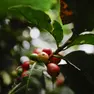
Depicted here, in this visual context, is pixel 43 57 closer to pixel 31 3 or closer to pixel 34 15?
pixel 34 15

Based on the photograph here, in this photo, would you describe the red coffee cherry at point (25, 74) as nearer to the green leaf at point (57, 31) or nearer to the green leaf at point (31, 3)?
the green leaf at point (57, 31)

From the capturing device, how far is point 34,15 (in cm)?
138

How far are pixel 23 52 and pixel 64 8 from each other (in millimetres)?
1214

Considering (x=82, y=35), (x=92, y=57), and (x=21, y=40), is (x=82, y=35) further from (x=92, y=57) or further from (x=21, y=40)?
(x=21, y=40)

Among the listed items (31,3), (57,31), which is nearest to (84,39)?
(57,31)


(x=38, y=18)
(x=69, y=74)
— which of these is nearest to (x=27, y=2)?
(x=38, y=18)

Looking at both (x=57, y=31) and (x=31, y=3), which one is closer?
(x=57, y=31)

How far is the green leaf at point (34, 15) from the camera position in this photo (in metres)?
1.34

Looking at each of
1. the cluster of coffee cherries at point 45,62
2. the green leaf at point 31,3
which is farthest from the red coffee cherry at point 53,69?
the green leaf at point 31,3

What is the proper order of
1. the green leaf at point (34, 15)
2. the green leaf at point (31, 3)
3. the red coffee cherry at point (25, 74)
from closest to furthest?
the green leaf at point (34, 15), the red coffee cherry at point (25, 74), the green leaf at point (31, 3)

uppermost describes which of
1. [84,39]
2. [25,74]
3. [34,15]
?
[34,15]

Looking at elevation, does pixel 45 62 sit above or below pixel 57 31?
below

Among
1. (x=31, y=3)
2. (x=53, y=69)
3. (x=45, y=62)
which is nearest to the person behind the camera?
(x=53, y=69)

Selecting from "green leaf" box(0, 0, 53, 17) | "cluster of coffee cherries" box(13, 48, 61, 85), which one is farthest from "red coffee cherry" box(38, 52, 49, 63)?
"green leaf" box(0, 0, 53, 17)
